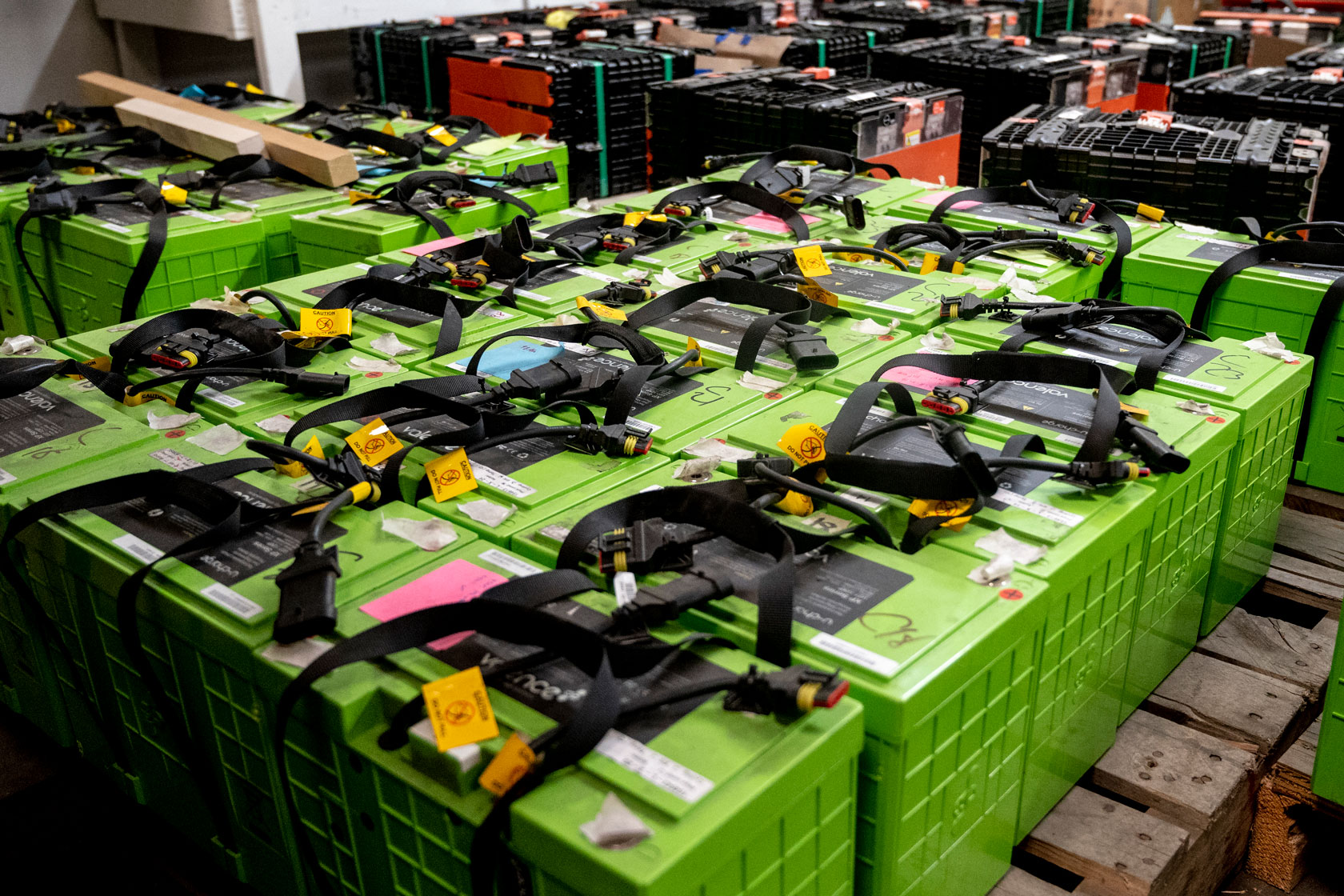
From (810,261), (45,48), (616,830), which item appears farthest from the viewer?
(45,48)

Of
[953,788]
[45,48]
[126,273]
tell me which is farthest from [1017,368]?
[45,48]

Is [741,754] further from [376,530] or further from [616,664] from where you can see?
[376,530]

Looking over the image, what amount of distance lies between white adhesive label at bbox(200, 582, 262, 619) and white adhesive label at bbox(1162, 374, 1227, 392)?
1.71m

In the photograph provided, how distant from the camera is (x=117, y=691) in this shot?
6.20 ft

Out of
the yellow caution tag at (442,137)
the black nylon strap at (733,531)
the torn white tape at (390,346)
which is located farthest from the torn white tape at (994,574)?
the yellow caution tag at (442,137)

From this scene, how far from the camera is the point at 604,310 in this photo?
2676mm

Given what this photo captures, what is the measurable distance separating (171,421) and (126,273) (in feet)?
3.93

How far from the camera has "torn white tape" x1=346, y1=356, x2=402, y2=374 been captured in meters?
2.43

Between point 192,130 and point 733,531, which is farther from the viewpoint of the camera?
point 192,130

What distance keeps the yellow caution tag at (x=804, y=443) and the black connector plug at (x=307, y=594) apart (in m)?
0.73

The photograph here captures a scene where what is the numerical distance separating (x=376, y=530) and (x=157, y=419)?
0.74m

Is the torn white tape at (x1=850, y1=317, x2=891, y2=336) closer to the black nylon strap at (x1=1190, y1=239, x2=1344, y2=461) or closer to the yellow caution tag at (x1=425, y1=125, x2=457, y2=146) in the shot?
the black nylon strap at (x1=1190, y1=239, x2=1344, y2=461)

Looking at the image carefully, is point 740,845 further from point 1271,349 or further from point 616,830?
point 1271,349

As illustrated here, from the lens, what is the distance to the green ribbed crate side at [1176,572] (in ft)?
6.40
